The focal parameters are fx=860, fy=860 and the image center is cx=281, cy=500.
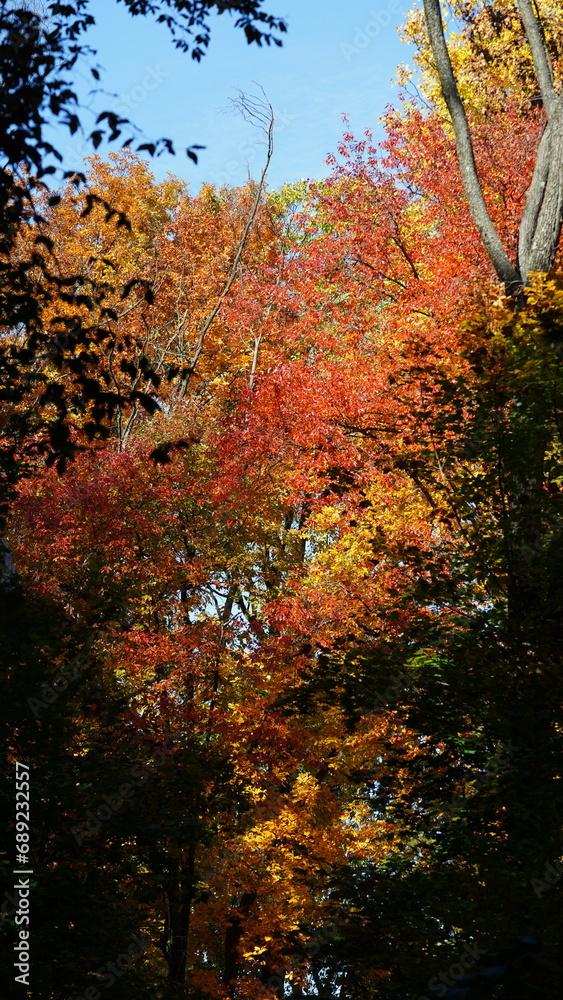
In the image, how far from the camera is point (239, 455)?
56.1ft

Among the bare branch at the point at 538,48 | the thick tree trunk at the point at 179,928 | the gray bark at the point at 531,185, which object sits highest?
the bare branch at the point at 538,48

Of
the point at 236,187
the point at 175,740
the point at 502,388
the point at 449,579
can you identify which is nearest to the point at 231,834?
the point at 175,740

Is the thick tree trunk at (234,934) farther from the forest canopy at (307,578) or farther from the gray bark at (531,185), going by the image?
the gray bark at (531,185)

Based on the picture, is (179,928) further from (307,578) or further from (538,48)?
(538,48)

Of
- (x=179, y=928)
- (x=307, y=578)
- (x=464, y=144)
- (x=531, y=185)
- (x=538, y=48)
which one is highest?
(x=538, y=48)

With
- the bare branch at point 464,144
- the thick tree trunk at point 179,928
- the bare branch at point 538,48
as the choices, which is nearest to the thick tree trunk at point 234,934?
the thick tree trunk at point 179,928

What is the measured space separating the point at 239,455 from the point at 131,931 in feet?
31.3

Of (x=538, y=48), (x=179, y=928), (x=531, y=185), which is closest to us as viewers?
(x=531, y=185)

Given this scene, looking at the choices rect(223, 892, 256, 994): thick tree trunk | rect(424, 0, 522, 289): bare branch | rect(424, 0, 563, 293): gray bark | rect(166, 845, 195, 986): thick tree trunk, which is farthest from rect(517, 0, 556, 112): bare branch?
rect(223, 892, 256, 994): thick tree trunk

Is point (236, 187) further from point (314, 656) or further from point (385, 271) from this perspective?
point (314, 656)

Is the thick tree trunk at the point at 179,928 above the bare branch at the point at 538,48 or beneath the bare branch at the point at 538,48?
beneath

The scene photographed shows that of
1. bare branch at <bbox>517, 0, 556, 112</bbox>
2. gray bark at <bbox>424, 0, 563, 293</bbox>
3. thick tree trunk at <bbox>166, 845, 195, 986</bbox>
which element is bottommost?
thick tree trunk at <bbox>166, 845, 195, 986</bbox>

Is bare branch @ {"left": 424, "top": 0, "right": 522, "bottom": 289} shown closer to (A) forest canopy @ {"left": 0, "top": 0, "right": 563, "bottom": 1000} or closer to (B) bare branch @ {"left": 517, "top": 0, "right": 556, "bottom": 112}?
(A) forest canopy @ {"left": 0, "top": 0, "right": 563, "bottom": 1000}

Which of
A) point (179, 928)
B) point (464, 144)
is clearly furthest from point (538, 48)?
point (179, 928)
